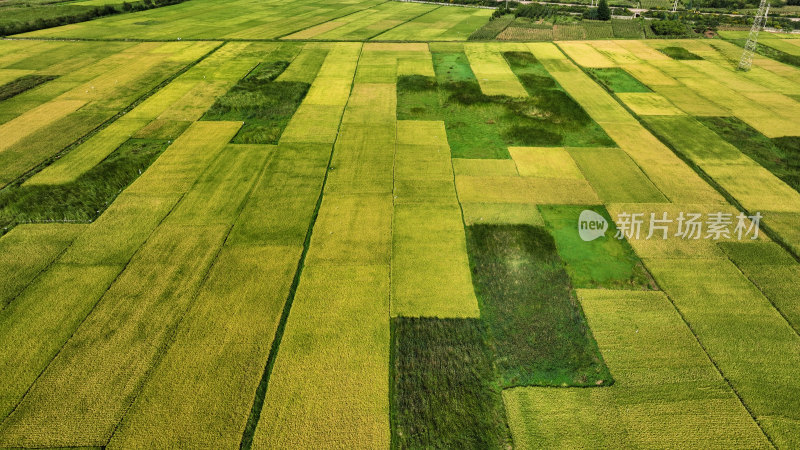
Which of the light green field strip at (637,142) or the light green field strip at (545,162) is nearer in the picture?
the light green field strip at (637,142)

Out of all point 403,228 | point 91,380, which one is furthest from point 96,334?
point 403,228

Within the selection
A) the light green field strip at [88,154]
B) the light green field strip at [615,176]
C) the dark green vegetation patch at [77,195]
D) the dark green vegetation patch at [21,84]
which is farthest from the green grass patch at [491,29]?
the dark green vegetation patch at [21,84]

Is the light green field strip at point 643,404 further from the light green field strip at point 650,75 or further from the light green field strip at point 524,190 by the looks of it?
the light green field strip at point 650,75

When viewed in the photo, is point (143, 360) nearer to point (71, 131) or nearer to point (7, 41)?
point (71, 131)

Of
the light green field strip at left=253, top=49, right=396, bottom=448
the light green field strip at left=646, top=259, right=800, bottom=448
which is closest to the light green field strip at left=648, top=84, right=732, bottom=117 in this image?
the light green field strip at left=646, top=259, right=800, bottom=448

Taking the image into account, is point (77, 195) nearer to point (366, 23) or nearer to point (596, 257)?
point (596, 257)

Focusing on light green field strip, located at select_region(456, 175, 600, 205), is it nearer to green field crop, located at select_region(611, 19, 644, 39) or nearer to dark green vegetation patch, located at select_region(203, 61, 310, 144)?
dark green vegetation patch, located at select_region(203, 61, 310, 144)
